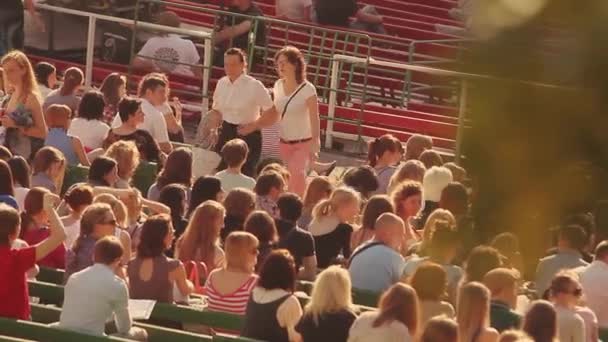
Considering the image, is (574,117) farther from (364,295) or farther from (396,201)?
(396,201)

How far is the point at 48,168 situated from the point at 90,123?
7.66ft

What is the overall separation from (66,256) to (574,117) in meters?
8.37

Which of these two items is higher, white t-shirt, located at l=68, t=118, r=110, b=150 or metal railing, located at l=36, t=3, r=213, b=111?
metal railing, located at l=36, t=3, r=213, b=111

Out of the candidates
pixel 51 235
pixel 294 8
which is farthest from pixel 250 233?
pixel 294 8

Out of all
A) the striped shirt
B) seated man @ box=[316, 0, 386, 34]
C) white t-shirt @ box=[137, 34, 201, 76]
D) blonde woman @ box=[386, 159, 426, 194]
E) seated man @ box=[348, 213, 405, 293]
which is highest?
seated man @ box=[316, 0, 386, 34]

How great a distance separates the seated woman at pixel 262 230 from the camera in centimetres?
958

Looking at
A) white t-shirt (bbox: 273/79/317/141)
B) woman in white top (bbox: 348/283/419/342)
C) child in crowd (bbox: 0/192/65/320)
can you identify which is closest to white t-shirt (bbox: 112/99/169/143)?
white t-shirt (bbox: 273/79/317/141)

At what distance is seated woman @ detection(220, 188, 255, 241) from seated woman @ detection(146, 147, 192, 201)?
4.16 ft

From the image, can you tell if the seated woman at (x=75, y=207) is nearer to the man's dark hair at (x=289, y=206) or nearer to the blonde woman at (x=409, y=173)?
the man's dark hair at (x=289, y=206)

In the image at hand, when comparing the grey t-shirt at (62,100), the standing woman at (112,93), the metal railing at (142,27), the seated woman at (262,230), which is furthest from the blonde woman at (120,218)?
the metal railing at (142,27)

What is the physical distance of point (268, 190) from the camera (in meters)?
11.3

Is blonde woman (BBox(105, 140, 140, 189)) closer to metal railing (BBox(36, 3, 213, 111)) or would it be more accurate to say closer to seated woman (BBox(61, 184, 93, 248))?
seated woman (BBox(61, 184, 93, 248))

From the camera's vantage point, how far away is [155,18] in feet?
66.8

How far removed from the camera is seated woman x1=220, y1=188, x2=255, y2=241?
1044 cm
